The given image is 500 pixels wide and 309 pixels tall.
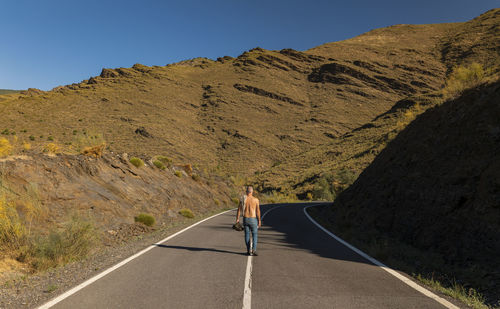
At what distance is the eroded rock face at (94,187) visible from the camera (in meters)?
9.77

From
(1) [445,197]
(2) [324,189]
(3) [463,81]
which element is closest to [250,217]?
(1) [445,197]

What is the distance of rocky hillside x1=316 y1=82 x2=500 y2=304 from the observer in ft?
21.1

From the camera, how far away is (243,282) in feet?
18.2

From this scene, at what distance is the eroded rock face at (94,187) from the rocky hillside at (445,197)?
9309 mm

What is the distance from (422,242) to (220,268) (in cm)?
537

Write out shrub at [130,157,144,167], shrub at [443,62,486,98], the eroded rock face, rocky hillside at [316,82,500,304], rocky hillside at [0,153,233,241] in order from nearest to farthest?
rocky hillside at [316,82,500,304], rocky hillside at [0,153,233,241], the eroded rock face, shrub at [443,62,486,98], shrub at [130,157,144,167]

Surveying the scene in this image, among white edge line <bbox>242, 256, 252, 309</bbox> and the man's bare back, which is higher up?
the man's bare back

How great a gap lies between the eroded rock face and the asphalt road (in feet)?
13.1

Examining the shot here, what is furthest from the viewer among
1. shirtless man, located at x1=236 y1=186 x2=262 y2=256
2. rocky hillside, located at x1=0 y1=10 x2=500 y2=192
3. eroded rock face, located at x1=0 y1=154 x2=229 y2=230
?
rocky hillside, located at x1=0 y1=10 x2=500 y2=192

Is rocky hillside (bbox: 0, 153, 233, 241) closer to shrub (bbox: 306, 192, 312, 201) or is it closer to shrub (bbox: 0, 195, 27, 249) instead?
shrub (bbox: 0, 195, 27, 249)

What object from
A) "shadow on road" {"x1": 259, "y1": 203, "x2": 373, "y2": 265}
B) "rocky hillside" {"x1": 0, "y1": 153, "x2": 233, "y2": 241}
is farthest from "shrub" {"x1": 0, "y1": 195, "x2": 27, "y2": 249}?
"shadow on road" {"x1": 259, "y1": 203, "x2": 373, "y2": 265}

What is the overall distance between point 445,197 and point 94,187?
41.3 ft

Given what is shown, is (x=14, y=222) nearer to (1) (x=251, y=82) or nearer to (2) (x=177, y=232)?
(2) (x=177, y=232)

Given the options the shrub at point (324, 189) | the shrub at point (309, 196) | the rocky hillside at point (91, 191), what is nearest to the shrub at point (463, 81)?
the rocky hillside at point (91, 191)
